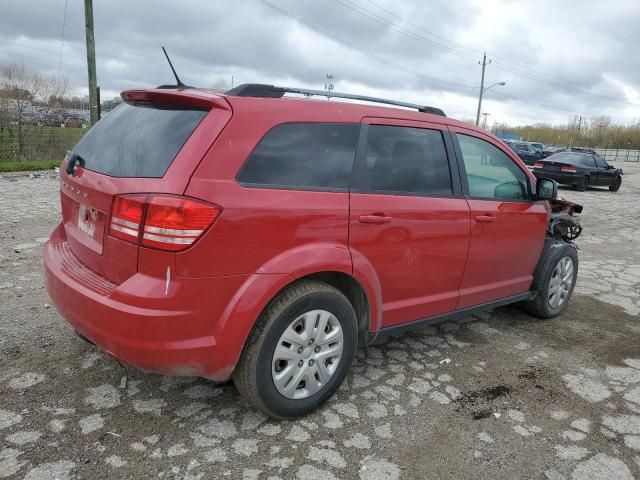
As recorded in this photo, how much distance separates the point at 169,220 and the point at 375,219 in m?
1.18

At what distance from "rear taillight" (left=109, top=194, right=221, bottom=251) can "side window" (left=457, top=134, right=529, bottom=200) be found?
6.81 ft

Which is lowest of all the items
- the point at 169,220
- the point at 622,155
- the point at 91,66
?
the point at 169,220

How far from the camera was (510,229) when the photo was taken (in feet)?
13.1

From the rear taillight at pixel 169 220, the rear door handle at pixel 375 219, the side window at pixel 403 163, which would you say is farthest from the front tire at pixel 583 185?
the rear taillight at pixel 169 220

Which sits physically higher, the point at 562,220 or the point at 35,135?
the point at 35,135

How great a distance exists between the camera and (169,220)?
233 cm

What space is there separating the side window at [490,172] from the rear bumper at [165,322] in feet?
6.64

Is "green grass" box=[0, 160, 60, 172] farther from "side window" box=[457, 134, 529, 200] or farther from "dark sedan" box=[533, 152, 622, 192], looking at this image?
"dark sedan" box=[533, 152, 622, 192]

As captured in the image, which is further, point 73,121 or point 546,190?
point 73,121

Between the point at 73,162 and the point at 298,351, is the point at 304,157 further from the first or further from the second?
the point at 73,162

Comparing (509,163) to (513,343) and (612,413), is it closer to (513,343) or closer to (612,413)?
(513,343)

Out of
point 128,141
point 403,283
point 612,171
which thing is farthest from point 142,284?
point 612,171

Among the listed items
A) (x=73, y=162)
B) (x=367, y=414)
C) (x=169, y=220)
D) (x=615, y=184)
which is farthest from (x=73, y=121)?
(x=615, y=184)

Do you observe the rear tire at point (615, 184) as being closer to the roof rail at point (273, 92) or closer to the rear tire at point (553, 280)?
the rear tire at point (553, 280)
